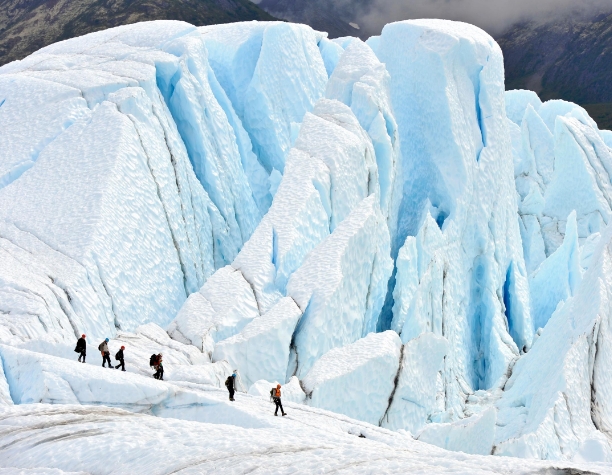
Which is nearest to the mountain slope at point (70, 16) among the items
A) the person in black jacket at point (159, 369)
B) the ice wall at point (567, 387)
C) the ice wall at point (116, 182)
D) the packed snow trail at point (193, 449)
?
the ice wall at point (116, 182)

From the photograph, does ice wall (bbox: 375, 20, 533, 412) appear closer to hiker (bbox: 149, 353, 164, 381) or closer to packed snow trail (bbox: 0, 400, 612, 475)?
hiker (bbox: 149, 353, 164, 381)

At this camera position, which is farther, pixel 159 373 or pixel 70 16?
pixel 70 16

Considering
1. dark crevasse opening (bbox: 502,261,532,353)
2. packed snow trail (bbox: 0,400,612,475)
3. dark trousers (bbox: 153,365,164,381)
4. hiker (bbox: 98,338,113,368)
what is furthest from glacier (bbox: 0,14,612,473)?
hiker (bbox: 98,338,113,368)

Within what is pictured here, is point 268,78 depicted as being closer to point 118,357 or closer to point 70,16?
point 118,357

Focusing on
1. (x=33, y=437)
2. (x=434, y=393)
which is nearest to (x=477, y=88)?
(x=434, y=393)

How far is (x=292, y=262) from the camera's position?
2000 centimetres

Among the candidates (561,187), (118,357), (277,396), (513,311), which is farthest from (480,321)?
(118,357)

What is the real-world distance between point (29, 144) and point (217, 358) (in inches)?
432

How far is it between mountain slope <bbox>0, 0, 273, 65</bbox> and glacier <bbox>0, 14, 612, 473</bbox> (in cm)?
10211

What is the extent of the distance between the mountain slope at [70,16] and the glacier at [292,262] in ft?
335

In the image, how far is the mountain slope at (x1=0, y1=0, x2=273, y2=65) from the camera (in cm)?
12256

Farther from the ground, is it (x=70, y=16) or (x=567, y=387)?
(x=567, y=387)

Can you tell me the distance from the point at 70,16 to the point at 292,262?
Result: 4922 inches

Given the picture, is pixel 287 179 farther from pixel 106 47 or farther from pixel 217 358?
pixel 106 47
